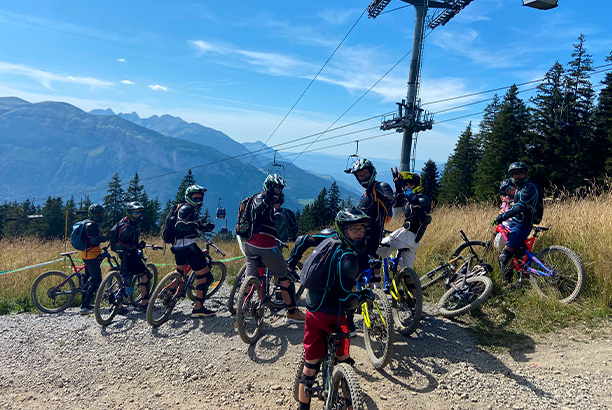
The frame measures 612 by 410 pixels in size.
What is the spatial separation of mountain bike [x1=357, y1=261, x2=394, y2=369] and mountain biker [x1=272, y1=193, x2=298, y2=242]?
168cm

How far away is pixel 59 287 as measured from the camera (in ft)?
27.4

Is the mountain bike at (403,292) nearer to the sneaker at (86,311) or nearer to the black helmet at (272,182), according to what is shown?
the black helmet at (272,182)

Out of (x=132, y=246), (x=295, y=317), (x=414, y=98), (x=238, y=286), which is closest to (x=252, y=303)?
(x=295, y=317)

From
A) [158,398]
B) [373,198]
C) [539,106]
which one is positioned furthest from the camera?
[539,106]

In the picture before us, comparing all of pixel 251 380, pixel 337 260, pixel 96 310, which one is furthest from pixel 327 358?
pixel 96 310

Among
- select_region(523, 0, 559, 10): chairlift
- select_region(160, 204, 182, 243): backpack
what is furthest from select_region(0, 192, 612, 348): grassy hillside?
select_region(523, 0, 559, 10): chairlift

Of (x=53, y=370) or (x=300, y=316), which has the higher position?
A: (x=300, y=316)

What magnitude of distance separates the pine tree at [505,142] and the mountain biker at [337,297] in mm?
46626

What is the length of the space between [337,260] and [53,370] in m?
5.12

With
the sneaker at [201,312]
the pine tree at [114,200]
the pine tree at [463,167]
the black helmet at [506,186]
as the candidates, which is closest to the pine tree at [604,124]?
the pine tree at [463,167]

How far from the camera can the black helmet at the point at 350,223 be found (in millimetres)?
3283

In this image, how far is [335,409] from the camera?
324 centimetres

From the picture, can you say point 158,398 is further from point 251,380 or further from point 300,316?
point 300,316

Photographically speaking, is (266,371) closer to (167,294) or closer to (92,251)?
(167,294)
